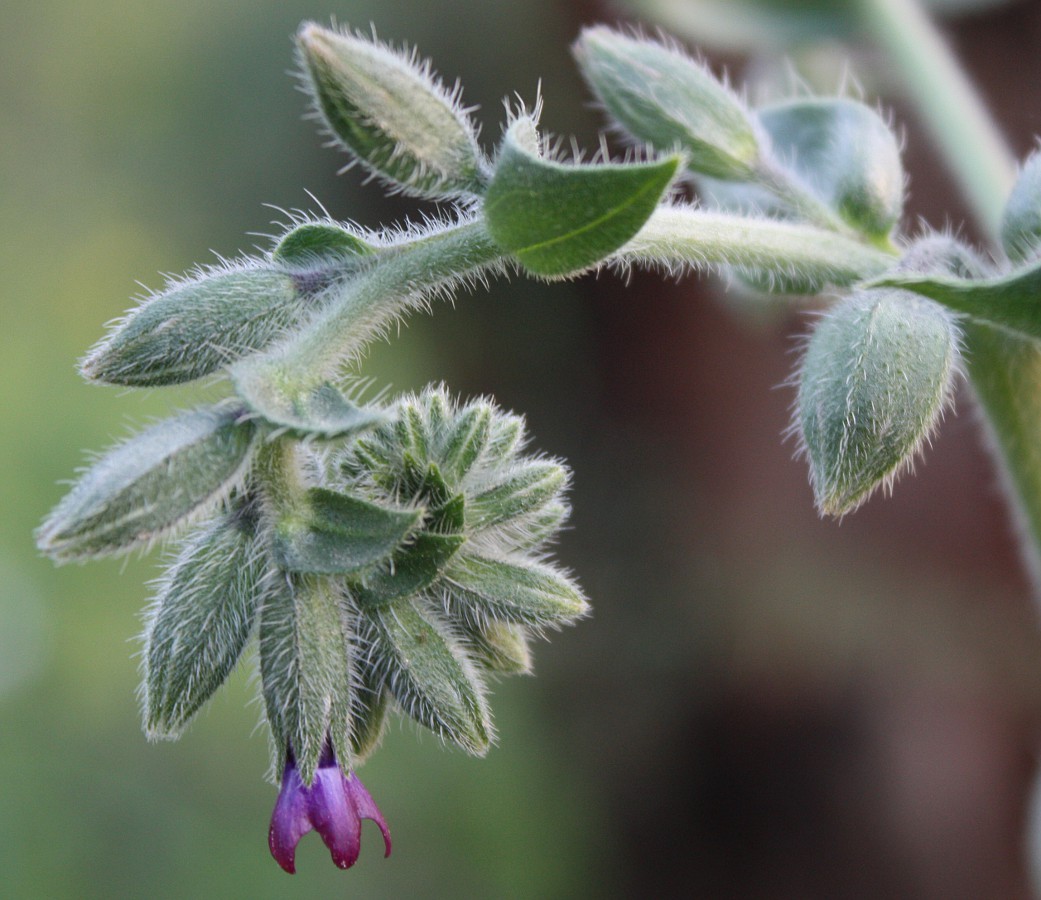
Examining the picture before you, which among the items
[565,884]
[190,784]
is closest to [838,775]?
[565,884]

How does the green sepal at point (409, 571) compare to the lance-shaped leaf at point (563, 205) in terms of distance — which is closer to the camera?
the lance-shaped leaf at point (563, 205)

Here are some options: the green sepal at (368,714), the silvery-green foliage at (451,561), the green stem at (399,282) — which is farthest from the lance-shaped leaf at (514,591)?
the green stem at (399,282)

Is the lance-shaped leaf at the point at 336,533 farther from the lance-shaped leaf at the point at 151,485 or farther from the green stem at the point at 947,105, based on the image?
the green stem at the point at 947,105

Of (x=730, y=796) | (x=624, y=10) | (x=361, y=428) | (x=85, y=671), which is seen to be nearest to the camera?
(x=361, y=428)

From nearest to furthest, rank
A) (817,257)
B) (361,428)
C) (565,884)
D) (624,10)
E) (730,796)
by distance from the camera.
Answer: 1. (361,428)
2. (817,257)
3. (624,10)
4. (565,884)
5. (730,796)

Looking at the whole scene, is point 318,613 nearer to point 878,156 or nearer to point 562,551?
point 878,156

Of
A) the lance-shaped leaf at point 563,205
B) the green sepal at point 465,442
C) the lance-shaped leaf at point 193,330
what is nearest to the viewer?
the lance-shaped leaf at point 563,205

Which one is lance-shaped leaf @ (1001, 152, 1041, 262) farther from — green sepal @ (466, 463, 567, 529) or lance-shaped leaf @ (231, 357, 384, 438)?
lance-shaped leaf @ (231, 357, 384, 438)
